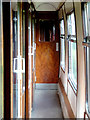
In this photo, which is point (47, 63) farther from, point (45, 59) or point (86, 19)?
point (86, 19)

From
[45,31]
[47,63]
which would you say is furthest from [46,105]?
[45,31]

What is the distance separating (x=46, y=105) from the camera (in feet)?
23.0

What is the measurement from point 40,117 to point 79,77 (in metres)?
2.59

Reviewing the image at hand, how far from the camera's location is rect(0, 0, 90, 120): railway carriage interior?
2.20 metres

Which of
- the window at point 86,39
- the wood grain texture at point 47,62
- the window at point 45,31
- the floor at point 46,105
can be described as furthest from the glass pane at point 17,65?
the window at point 45,31

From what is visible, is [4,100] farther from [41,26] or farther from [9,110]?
[41,26]

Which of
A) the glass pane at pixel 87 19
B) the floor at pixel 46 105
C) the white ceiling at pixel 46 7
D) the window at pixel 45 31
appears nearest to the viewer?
the glass pane at pixel 87 19

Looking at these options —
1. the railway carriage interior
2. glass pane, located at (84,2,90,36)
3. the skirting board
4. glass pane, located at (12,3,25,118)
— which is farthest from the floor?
glass pane, located at (84,2,90,36)

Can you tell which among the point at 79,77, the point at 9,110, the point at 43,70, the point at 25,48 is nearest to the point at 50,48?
the point at 43,70

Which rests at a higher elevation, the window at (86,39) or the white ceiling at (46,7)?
the white ceiling at (46,7)

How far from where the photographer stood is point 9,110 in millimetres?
2248

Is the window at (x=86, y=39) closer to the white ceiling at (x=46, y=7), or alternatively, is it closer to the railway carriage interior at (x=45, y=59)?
the railway carriage interior at (x=45, y=59)

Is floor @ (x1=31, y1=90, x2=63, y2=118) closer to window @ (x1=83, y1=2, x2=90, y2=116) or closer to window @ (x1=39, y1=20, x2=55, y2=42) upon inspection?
window @ (x1=39, y1=20, x2=55, y2=42)

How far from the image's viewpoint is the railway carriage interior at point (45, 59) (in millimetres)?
2195
